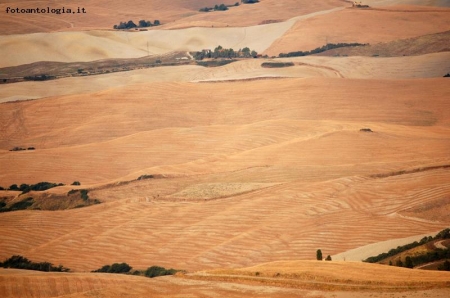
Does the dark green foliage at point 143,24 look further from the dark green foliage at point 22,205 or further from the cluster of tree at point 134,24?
the dark green foliage at point 22,205

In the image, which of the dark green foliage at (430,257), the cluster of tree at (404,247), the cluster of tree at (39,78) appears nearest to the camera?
the dark green foliage at (430,257)

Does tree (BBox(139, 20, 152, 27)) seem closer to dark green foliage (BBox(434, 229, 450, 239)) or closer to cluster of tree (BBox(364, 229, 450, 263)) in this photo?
dark green foliage (BBox(434, 229, 450, 239))

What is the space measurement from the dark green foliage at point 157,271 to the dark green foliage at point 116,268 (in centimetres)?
131

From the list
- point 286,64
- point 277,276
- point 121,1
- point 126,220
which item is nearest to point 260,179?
point 126,220

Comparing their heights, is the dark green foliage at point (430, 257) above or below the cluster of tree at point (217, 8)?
below

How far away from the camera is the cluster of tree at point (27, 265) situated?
43.7 metres

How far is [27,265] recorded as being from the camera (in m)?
44.3

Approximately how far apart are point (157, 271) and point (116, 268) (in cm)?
248

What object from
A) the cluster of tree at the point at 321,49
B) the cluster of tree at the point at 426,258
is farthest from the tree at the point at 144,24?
the cluster of tree at the point at 426,258

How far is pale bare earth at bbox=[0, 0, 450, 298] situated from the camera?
1476 inches

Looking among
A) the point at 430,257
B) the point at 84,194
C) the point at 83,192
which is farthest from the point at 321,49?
the point at 430,257

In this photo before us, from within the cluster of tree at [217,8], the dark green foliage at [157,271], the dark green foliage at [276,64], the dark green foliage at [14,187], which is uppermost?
the cluster of tree at [217,8]

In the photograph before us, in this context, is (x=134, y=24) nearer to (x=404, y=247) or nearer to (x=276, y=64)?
(x=276, y=64)

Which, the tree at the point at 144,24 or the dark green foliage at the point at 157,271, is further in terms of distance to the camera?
the tree at the point at 144,24
